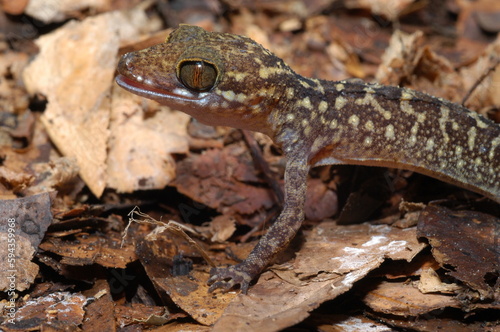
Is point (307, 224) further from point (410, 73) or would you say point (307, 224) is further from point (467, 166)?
point (410, 73)

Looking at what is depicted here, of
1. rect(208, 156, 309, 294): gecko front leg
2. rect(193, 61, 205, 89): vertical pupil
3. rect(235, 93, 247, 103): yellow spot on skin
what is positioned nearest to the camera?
rect(193, 61, 205, 89): vertical pupil

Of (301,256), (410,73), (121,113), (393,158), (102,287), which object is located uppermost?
(410,73)

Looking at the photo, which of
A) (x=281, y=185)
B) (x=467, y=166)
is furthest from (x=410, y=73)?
(x=281, y=185)

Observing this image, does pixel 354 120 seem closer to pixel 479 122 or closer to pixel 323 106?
pixel 323 106

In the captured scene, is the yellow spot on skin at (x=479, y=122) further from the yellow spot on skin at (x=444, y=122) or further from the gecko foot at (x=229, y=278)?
the gecko foot at (x=229, y=278)

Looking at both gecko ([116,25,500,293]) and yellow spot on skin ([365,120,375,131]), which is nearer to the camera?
gecko ([116,25,500,293])

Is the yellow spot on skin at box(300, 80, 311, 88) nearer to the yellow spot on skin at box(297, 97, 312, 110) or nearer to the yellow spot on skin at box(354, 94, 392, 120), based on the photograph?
the yellow spot on skin at box(297, 97, 312, 110)

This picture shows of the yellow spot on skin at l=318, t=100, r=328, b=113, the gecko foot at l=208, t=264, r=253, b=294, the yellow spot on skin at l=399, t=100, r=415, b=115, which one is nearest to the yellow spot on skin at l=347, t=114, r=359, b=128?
the yellow spot on skin at l=318, t=100, r=328, b=113

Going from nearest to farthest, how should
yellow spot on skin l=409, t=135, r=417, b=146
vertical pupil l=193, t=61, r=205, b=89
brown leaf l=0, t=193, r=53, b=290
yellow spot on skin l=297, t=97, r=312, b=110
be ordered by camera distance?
brown leaf l=0, t=193, r=53, b=290, vertical pupil l=193, t=61, r=205, b=89, yellow spot on skin l=297, t=97, r=312, b=110, yellow spot on skin l=409, t=135, r=417, b=146
